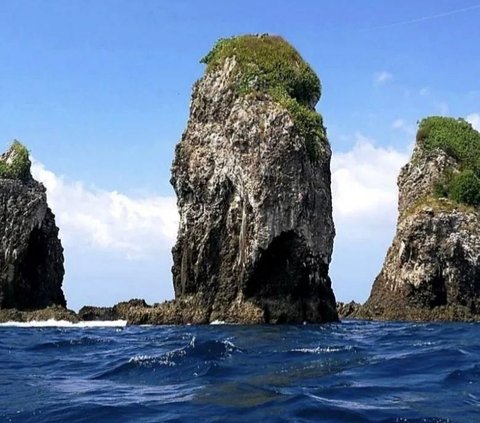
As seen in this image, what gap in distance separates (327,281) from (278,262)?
12.7 ft

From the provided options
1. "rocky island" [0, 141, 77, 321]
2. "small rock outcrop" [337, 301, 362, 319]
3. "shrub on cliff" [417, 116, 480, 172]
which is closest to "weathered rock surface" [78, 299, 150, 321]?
"rocky island" [0, 141, 77, 321]

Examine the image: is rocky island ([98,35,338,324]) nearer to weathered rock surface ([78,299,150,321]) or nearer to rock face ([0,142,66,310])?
weathered rock surface ([78,299,150,321])

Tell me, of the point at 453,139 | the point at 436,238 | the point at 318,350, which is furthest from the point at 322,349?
the point at 453,139

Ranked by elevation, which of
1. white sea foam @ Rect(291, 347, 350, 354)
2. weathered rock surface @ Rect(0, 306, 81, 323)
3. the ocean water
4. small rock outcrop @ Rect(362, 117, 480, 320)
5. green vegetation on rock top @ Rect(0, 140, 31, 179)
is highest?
green vegetation on rock top @ Rect(0, 140, 31, 179)

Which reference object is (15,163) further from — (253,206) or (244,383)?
(244,383)

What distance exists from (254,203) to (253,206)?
0.20 m

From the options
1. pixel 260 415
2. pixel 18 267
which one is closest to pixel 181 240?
pixel 18 267

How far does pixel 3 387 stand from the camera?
1487 cm

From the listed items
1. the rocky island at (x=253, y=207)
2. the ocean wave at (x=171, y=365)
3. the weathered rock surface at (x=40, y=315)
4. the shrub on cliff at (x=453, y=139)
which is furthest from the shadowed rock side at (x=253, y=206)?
the ocean wave at (x=171, y=365)

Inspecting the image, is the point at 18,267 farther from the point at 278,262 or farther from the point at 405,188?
the point at 405,188

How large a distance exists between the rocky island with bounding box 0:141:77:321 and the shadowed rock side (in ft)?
49.3

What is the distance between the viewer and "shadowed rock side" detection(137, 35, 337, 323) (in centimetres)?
4416

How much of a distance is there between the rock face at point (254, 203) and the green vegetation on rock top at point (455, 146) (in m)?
15.4

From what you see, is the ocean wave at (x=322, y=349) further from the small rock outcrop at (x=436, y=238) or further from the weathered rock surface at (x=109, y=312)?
the weathered rock surface at (x=109, y=312)
